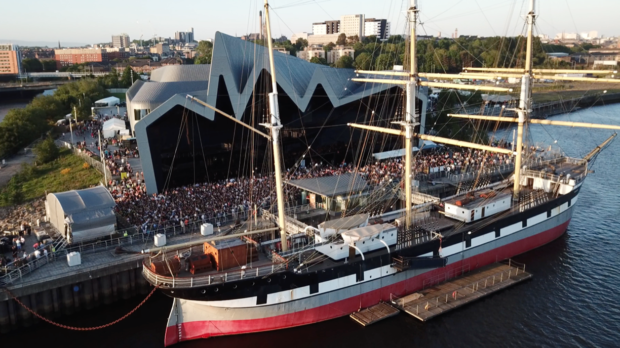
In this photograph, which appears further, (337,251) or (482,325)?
(482,325)

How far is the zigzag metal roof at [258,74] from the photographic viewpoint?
110 feet

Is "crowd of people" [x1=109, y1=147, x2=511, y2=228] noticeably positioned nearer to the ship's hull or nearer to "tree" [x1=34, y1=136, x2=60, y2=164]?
the ship's hull

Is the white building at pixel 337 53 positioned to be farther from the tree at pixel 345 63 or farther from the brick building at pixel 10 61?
the brick building at pixel 10 61

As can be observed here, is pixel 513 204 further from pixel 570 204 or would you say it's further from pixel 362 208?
pixel 362 208

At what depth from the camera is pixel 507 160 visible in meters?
41.0

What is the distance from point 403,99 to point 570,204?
1739cm

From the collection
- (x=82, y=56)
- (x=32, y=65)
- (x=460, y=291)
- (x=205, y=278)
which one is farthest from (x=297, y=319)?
(x=82, y=56)

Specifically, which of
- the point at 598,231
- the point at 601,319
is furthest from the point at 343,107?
the point at 601,319

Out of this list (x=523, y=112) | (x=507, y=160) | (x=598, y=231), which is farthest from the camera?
(x=507, y=160)

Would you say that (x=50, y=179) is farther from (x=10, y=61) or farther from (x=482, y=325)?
(x=10, y=61)

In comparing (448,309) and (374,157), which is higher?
(374,157)

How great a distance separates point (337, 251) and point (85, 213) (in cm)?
1304

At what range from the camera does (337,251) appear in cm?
2109

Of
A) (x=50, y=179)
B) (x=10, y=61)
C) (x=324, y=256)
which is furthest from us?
(x=10, y=61)
